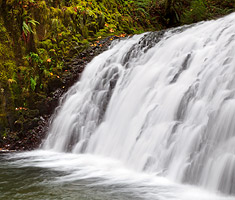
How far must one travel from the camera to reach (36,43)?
27.7 ft

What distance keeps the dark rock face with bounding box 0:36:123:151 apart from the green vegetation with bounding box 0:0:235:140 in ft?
0.20

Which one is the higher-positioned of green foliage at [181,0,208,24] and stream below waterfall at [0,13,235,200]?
green foliage at [181,0,208,24]

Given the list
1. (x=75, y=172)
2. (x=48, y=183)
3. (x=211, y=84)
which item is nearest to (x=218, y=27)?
(x=211, y=84)

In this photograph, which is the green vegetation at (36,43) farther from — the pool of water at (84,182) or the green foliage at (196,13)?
the green foliage at (196,13)

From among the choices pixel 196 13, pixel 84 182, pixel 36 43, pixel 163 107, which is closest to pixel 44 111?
pixel 36 43

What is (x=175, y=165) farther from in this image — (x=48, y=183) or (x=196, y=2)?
(x=196, y=2)

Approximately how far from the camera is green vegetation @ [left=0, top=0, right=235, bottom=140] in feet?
25.5

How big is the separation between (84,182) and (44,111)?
398 centimetres

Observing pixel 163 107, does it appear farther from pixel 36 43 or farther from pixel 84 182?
pixel 36 43

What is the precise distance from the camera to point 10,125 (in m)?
7.62

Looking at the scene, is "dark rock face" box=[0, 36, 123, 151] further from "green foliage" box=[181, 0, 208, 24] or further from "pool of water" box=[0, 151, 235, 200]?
"green foliage" box=[181, 0, 208, 24]

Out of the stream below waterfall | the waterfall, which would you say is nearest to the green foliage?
the waterfall

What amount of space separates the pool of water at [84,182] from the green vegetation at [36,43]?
2222 mm

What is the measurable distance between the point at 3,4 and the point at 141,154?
5.71 meters
